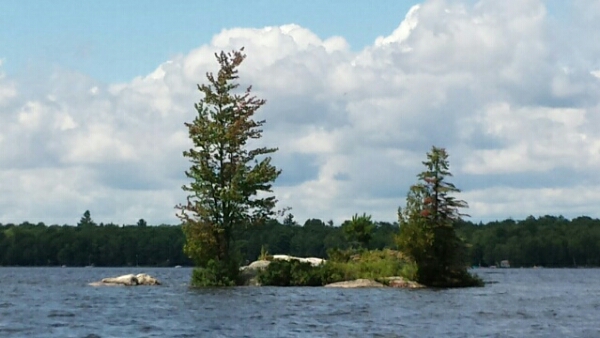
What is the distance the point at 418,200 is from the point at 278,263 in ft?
37.4

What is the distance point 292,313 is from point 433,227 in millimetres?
27598

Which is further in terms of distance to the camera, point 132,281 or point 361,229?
point 361,229

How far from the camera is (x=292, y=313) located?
52.5 metres

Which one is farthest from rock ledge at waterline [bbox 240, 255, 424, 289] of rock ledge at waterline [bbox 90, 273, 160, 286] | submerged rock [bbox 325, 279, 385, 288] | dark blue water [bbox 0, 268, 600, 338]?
rock ledge at waterline [bbox 90, 273, 160, 286]

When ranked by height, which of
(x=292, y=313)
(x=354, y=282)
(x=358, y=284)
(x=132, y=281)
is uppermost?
(x=132, y=281)

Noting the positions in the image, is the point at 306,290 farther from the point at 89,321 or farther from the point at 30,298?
the point at 89,321

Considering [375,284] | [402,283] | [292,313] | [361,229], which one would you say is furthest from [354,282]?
[292,313]

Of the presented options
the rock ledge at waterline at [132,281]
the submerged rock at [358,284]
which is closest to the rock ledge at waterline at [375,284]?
the submerged rock at [358,284]

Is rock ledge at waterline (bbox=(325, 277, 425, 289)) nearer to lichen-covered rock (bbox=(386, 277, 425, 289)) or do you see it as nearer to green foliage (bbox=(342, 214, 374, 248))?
lichen-covered rock (bbox=(386, 277, 425, 289))

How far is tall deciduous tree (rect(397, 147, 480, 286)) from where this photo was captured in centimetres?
7788

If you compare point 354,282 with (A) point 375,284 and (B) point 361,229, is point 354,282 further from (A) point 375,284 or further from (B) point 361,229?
(B) point 361,229

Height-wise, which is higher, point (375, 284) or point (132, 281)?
point (132, 281)

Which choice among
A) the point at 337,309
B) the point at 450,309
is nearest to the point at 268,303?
the point at 337,309

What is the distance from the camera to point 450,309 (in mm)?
56969
